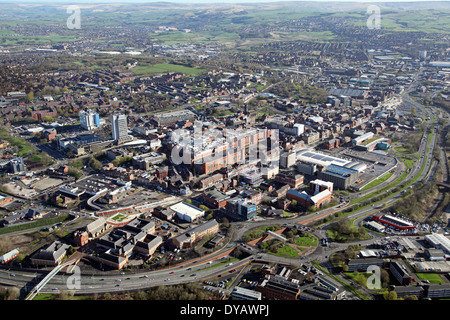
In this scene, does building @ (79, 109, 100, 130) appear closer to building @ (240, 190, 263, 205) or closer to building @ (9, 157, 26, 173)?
building @ (9, 157, 26, 173)

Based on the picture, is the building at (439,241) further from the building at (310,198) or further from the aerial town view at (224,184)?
the building at (310,198)

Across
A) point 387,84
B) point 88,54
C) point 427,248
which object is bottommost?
point 427,248

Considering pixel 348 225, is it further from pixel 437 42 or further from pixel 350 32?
pixel 350 32

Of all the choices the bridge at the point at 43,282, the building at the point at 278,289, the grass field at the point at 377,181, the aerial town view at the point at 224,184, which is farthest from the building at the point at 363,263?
the bridge at the point at 43,282

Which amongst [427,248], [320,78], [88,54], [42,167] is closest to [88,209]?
[42,167]

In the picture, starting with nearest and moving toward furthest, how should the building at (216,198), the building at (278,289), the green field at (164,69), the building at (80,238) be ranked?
the building at (278,289), the building at (80,238), the building at (216,198), the green field at (164,69)

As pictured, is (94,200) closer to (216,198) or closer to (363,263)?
(216,198)

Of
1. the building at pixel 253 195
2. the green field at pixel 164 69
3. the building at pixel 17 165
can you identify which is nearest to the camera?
the building at pixel 253 195
